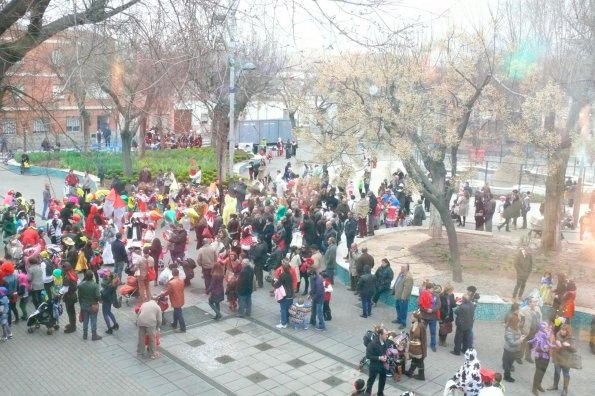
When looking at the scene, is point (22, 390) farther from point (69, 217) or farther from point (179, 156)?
point (179, 156)

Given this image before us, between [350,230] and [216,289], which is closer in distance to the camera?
[216,289]

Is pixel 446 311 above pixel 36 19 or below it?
below

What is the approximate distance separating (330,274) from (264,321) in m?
2.48

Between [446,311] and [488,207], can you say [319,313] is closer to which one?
[446,311]

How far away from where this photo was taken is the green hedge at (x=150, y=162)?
29781 mm

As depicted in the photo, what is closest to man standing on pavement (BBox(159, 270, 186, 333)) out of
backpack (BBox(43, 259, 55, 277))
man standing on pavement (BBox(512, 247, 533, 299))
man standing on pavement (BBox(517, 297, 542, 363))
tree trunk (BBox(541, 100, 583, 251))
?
backpack (BBox(43, 259, 55, 277))

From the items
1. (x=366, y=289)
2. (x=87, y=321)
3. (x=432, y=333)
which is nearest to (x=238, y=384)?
(x=87, y=321)

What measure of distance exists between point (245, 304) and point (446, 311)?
4.18 m

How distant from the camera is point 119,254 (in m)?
13.9

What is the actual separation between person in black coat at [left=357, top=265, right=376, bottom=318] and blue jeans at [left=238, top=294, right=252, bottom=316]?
235cm

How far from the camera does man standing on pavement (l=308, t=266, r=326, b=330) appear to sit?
481 inches

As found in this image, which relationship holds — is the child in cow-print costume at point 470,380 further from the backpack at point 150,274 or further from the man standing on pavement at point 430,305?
the backpack at point 150,274

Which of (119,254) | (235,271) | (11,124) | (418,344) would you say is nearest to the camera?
(418,344)

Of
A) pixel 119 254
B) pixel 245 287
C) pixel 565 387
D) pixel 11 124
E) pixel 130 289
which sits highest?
pixel 11 124
